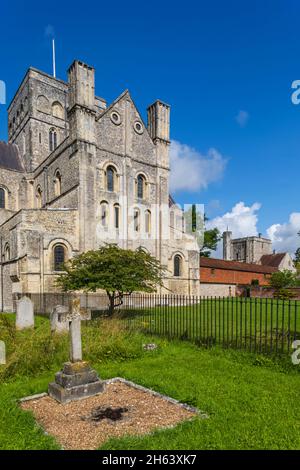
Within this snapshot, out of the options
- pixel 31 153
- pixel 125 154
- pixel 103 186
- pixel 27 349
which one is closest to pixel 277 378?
pixel 27 349

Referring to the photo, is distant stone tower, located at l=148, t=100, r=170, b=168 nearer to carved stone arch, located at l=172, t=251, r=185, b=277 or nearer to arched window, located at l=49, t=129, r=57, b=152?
carved stone arch, located at l=172, t=251, r=185, b=277

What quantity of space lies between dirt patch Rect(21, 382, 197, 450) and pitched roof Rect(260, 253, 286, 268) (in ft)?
181

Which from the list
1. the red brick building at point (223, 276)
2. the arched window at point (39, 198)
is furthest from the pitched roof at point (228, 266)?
the arched window at point (39, 198)

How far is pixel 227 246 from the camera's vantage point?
62562mm

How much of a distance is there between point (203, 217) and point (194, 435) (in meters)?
44.5

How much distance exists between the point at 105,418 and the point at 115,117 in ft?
78.5

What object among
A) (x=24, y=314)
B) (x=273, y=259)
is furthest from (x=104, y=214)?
(x=273, y=259)

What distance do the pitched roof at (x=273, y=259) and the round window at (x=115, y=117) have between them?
42.8 metres

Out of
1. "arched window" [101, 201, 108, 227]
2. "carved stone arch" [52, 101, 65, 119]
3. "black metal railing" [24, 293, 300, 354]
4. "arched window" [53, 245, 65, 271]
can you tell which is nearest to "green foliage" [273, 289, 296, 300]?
"black metal railing" [24, 293, 300, 354]

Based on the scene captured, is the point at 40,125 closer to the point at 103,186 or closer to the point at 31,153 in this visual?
the point at 31,153

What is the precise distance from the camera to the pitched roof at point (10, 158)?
32.8m

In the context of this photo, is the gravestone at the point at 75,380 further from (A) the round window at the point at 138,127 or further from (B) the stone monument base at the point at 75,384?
(A) the round window at the point at 138,127

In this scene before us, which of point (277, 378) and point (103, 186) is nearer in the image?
point (277, 378)

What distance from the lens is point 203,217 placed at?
4753 centimetres
